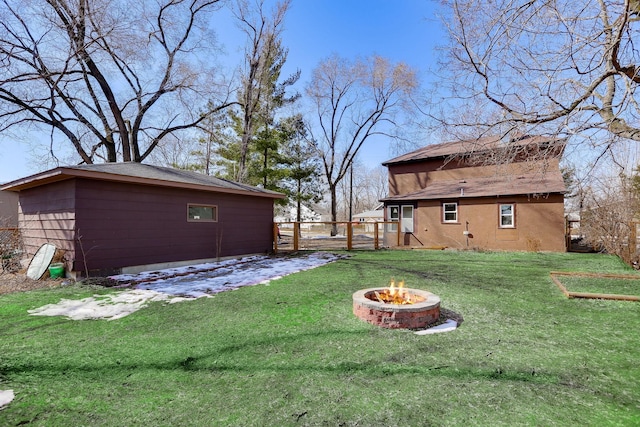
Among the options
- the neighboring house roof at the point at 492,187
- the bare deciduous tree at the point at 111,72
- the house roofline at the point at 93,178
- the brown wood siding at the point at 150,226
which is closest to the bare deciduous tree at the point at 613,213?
the neighboring house roof at the point at 492,187

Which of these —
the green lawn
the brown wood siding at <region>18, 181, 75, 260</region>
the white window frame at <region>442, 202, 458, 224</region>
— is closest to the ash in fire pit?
the green lawn

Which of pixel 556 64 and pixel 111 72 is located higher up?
pixel 111 72

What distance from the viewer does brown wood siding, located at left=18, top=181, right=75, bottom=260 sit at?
253 inches

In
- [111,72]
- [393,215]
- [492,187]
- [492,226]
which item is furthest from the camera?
[393,215]

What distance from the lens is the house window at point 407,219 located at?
1406cm

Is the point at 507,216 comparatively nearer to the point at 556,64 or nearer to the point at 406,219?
the point at 406,219

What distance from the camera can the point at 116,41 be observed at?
11039mm

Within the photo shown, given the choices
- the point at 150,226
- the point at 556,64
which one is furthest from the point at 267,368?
the point at 150,226

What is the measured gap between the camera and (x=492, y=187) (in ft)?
41.8

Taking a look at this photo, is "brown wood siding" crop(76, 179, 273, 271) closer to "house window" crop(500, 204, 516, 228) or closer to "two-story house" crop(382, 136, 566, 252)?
"two-story house" crop(382, 136, 566, 252)

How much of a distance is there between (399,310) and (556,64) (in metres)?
4.19

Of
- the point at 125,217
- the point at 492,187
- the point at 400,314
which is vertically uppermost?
the point at 492,187

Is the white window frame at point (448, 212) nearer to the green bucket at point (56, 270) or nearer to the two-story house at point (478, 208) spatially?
the two-story house at point (478, 208)

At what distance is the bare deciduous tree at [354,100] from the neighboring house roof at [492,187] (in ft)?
30.4
